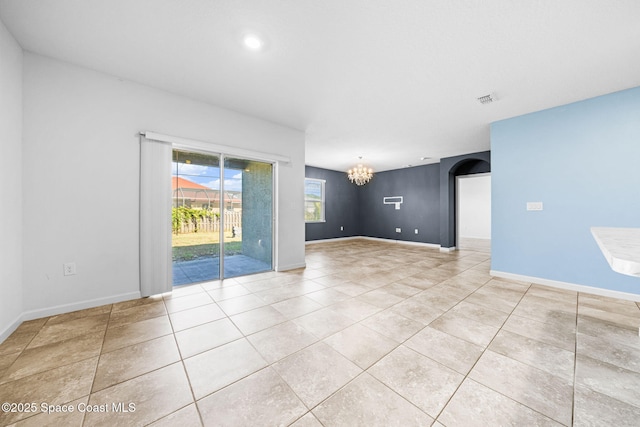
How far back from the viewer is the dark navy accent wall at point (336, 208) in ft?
26.5

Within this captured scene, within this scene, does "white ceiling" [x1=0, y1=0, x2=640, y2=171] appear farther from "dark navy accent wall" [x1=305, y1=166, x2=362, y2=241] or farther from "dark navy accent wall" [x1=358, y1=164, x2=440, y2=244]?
"dark navy accent wall" [x1=305, y1=166, x2=362, y2=241]

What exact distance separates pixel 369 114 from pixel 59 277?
4531 millimetres

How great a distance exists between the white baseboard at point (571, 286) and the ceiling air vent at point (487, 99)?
2784 millimetres

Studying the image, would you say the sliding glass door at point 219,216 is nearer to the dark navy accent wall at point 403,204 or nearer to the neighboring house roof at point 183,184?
the neighboring house roof at point 183,184

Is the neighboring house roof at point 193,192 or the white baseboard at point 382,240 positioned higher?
the neighboring house roof at point 193,192

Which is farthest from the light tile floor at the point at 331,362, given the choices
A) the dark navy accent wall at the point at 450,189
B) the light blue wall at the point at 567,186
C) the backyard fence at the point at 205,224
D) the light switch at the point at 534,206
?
the dark navy accent wall at the point at 450,189

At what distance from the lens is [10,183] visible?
2086 millimetres

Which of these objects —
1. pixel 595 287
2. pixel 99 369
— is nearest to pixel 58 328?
pixel 99 369

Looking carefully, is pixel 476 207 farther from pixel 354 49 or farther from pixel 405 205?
pixel 354 49

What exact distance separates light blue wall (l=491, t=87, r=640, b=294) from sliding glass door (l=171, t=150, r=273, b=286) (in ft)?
13.5

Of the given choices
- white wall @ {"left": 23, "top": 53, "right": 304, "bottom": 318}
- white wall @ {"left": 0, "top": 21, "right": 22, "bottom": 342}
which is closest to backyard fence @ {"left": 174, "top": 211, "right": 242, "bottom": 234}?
white wall @ {"left": 23, "top": 53, "right": 304, "bottom": 318}

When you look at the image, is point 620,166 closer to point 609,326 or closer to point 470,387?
point 609,326

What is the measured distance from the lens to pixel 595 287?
3.11 metres

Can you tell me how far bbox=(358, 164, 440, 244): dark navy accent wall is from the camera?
293 inches
